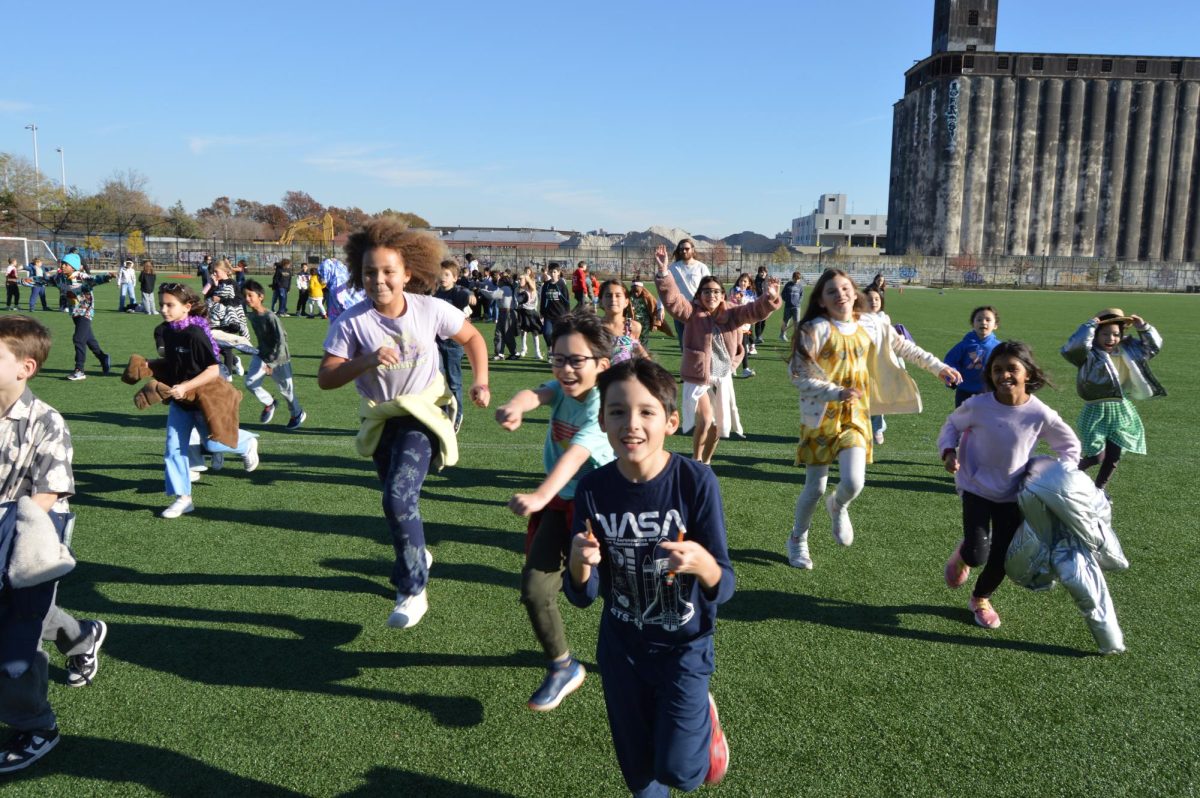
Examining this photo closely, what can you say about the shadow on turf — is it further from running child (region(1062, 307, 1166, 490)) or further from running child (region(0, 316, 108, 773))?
running child (region(0, 316, 108, 773))

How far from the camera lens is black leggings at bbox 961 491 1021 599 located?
435 cm

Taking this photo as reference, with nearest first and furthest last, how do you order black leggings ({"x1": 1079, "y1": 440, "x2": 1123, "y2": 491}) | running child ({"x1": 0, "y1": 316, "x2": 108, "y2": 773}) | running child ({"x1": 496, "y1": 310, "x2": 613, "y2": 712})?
running child ({"x1": 0, "y1": 316, "x2": 108, "y2": 773}) → running child ({"x1": 496, "y1": 310, "x2": 613, "y2": 712}) → black leggings ({"x1": 1079, "y1": 440, "x2": 1123, "y2": 491})

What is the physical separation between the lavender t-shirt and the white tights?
2434 mm

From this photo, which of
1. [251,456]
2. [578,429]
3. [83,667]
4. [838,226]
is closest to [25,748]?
[83,667]

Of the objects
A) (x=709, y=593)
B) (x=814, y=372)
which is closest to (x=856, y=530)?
(x=814, y=372)

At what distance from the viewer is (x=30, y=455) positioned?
3.07 meters

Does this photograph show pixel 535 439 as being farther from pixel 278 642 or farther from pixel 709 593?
pixel 709 593

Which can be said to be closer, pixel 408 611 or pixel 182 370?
pixel 408 611

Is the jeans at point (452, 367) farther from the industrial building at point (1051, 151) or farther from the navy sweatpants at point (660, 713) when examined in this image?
the industrial building at point (1051, 151)

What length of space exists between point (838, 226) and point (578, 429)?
147163mm

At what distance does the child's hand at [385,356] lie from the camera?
3967 mm

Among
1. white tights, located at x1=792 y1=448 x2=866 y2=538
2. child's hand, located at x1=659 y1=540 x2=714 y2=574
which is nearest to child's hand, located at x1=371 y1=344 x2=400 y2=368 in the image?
child's hand, located at x1=659 y1=540 x2=714 y2=574

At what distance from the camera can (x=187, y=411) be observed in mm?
6328

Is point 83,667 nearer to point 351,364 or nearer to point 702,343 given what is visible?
point 351,364
